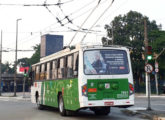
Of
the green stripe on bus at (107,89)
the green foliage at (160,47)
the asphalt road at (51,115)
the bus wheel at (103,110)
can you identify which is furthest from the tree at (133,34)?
the green stripe on bus at (107,89)

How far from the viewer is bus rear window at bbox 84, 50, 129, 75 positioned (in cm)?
1398

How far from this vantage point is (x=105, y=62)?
555 inches

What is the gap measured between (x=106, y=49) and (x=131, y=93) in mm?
2042

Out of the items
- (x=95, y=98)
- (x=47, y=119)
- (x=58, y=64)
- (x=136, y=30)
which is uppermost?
(x=136, y=30)

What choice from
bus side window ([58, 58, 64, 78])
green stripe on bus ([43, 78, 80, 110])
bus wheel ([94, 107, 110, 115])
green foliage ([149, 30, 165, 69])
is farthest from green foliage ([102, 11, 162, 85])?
bus side window ([58, 58, 64, 78])

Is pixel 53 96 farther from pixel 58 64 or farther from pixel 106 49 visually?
pixel 106 49

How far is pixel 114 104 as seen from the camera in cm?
1382

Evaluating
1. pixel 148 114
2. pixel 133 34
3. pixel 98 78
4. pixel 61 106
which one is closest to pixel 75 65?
pixel 98 78

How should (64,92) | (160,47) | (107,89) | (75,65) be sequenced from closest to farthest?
(107,89)
(75,65)
(64,92)
(160,47)

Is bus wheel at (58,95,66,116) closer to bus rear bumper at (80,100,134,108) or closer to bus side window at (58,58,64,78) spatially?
bus side window at (58,58,64,78)

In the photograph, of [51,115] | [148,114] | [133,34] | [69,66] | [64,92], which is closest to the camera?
[148,114]

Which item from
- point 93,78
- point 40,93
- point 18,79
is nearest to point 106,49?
point 93,78

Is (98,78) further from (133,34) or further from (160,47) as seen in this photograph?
(133,34)

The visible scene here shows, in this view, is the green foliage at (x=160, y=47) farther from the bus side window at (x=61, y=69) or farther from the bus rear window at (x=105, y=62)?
the bus rear window at (x=105, y=62)
